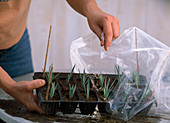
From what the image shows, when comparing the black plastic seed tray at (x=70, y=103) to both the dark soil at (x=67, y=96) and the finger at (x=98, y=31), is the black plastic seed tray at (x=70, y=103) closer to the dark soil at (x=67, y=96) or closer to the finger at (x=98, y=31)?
the dark soil at (x=67, y=96)

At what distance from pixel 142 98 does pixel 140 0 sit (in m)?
2.62

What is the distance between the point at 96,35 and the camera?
Result: 116cm

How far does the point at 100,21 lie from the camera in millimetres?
1152

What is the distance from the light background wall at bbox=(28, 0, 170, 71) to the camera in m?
2.97

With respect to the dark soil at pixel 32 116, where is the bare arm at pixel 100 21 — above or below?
above

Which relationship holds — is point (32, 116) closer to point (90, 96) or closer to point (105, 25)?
point (90, 96)

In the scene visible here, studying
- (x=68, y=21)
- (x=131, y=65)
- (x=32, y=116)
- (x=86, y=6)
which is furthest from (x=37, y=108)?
(x=68, y=21)

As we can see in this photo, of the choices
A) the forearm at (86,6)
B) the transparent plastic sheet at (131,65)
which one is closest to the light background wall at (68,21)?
the forearm at (86,6)

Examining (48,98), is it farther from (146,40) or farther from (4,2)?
(4,2)

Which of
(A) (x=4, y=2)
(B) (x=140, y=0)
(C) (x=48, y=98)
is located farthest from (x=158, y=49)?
(B) (x=140, y=0)

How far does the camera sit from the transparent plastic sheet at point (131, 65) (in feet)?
2.84

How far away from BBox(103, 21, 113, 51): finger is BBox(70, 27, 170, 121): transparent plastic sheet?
0.05m

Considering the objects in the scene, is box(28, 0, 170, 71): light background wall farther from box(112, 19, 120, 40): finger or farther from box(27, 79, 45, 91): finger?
box(27, 79, 45, 91): finger

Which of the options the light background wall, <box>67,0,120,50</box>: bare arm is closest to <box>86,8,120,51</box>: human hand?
<box>67,0,120,50</box>: bare arm
